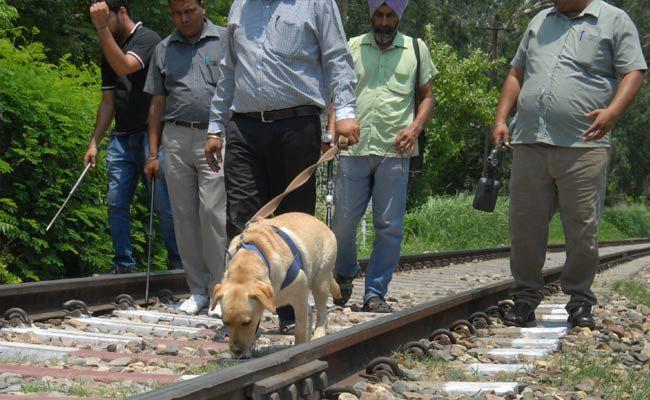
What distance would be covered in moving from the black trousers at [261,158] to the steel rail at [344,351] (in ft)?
3.29

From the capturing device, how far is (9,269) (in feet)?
31.1

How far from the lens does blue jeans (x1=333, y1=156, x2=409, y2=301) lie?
25.3ft

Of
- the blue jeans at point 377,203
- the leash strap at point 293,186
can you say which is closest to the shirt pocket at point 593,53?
the blue jeans at point 377,203

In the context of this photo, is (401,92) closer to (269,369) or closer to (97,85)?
(269,369)

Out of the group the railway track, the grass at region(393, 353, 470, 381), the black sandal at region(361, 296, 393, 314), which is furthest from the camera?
the black sandal at region(361, 296, 393, 314)

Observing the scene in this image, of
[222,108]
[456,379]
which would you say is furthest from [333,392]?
[222,108]

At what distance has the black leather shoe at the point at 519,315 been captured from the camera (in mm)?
7383

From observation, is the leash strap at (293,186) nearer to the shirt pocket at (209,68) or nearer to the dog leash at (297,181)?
the dog leash at (297,181)

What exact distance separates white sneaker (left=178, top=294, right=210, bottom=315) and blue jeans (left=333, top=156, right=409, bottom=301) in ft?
3.94

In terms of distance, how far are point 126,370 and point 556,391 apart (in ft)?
6.69

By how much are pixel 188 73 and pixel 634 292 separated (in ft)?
18.4

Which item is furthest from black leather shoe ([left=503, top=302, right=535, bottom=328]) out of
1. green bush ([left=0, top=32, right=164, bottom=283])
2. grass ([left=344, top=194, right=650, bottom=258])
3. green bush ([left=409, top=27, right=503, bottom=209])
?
green bush ([left=409, top=27, right=503, bottom=209])

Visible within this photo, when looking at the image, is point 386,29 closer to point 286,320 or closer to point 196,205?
point 196,205

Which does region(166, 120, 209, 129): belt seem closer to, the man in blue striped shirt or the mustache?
the man in blue striped shirt
